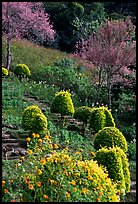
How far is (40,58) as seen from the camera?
21578mm

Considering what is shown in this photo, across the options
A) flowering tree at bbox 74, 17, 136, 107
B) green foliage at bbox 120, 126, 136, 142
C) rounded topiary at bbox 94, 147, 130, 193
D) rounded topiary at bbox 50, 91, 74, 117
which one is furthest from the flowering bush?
flowering tree at bbox 74, 17, 136, 107

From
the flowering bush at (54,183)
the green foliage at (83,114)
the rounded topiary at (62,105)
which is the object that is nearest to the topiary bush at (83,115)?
the green foliage at (83,114)

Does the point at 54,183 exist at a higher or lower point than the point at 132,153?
higher

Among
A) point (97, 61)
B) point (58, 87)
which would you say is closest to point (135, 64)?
A: point (97, 61)

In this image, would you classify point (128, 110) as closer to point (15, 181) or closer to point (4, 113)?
point (4, 113)

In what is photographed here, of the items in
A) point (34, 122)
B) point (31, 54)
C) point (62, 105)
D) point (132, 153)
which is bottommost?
point (132, 153)

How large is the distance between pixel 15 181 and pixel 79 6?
71.8ft

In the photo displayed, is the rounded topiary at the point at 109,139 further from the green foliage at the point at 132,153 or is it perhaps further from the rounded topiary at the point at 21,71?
the rounded topiary at the point at 21,71

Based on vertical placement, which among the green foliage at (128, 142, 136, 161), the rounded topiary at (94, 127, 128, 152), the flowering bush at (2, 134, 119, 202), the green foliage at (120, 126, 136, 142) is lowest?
the green foliage at (128, 142, 136, 161)

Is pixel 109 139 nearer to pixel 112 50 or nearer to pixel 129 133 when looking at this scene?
pixel 129 133

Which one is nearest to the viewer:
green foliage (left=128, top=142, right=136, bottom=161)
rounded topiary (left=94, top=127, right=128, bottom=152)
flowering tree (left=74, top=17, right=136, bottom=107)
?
rounded topiary (left=94, top=127, right=128, bottom=152)

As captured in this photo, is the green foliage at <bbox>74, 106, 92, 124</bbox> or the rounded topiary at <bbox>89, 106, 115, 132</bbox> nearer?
the rounded topiary at <bbox>89, 106, 115, 132</bbox>

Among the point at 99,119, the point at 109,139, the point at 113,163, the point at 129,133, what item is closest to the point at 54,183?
the point at 113,163

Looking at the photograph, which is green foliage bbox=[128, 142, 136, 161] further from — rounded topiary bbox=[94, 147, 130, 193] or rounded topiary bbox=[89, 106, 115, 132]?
rounded topiary bbox=[94, 147, 130, 193]
